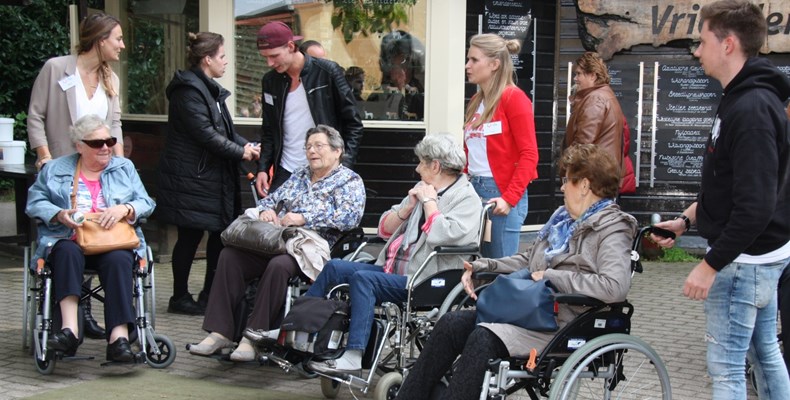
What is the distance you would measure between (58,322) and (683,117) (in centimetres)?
631

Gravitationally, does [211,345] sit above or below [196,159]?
below

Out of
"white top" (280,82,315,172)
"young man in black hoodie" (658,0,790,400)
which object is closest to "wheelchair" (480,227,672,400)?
"young man in black hoodie" (658,0,790,400)

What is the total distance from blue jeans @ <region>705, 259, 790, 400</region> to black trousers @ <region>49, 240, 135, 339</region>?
3016 mm

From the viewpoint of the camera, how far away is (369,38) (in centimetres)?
903

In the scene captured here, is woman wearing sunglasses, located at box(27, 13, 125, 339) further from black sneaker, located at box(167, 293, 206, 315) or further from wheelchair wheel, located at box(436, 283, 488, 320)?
wheelchair wheel, located at box(436, 283, 488, 320)

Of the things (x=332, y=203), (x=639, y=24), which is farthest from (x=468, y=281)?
(x=639, y=24)

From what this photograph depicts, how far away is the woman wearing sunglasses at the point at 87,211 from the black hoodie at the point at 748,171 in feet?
10.1

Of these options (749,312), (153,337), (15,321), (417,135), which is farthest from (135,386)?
(417,135)

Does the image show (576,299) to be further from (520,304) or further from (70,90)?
(70,90)

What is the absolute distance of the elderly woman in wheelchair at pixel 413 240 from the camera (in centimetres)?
499

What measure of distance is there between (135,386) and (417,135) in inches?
165

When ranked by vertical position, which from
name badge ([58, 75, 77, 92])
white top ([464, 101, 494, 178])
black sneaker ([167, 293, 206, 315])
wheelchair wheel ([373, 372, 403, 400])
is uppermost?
name badge ([58, 75, 77, 92])

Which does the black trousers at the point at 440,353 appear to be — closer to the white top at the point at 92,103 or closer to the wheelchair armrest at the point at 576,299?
the wheelchair armrest at the point at 576,299

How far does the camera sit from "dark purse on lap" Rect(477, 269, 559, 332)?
165 inches
